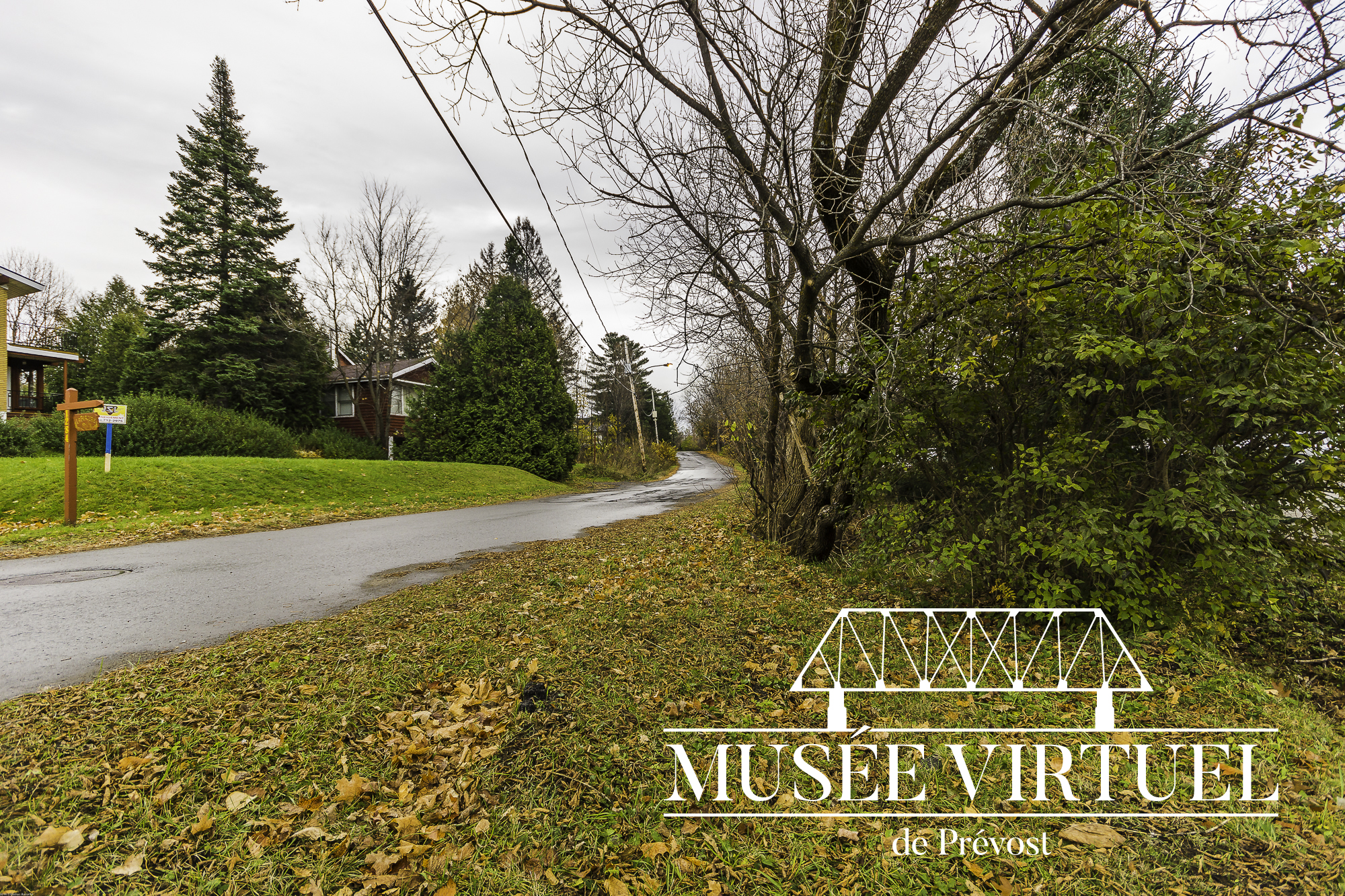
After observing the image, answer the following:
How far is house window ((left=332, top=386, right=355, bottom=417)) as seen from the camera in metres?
30.0

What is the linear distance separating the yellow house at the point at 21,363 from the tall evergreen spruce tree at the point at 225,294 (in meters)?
3.35

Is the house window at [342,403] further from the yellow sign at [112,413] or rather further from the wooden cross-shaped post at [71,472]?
the wooden cross-shaped post at [71,472]

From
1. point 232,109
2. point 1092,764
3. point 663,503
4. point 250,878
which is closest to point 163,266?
point 232,109

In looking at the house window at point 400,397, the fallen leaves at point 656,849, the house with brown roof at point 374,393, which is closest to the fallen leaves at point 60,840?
the fallen leaves at point 656,849

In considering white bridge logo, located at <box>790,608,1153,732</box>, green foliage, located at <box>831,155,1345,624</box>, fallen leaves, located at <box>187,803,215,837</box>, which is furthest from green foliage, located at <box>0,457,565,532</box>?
green foliage, located at <box>831,155,1345,624</box>

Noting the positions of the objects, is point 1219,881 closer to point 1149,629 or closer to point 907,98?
point 1149,629

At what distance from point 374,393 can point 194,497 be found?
52.2 ft

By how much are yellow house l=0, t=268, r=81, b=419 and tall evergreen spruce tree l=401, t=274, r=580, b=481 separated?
507 inches

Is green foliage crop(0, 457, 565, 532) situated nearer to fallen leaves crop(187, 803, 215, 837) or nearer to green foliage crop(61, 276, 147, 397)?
fallen leaves crop(187, 803, 215, 837)

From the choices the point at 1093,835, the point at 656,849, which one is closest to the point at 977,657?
the point at 1093,835

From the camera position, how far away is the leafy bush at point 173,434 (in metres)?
15.6

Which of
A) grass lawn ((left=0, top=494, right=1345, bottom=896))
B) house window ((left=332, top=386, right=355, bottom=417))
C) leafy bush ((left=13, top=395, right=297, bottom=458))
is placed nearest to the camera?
grass lawn ((left=0, top=494, right=1345, bottom=896))

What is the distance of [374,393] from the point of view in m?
26.8

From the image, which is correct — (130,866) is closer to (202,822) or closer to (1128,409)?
(202,822)
